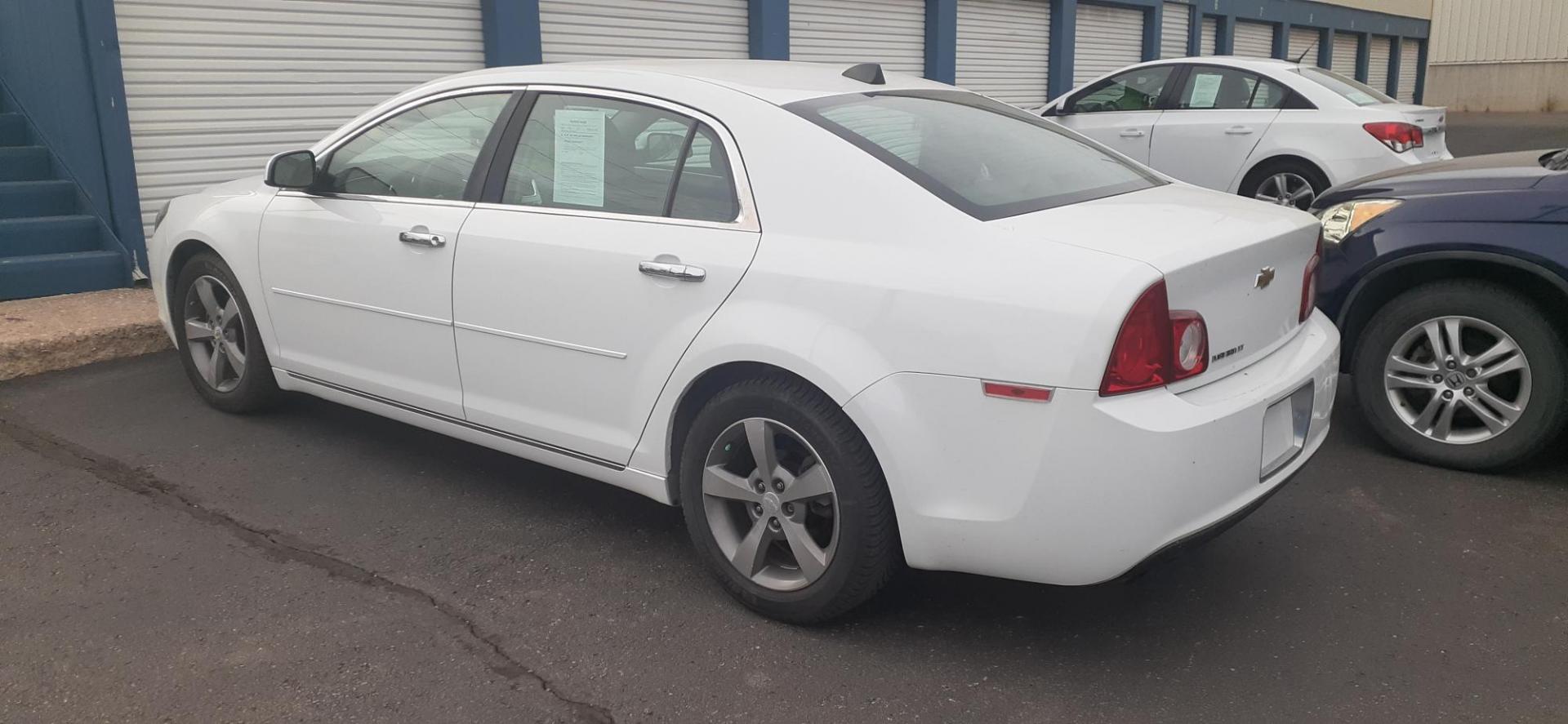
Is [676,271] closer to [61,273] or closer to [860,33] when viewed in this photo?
[61,273]

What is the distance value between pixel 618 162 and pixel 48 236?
4933 millimetres

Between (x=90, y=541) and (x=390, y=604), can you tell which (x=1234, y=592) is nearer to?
(x=390, y=604)

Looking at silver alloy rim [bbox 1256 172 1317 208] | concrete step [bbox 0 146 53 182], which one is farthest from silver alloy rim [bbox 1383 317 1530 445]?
concrete step [bbox 0 146 53 182]

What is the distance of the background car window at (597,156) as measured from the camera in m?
3.61

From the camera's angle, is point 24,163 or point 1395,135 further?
point 1395,135

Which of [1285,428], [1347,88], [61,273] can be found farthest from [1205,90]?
[61,273]

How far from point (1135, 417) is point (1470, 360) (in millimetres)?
2455

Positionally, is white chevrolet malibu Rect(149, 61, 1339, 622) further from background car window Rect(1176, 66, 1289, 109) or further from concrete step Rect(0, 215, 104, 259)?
background car window Rect(1176, 66, 1289, 109)

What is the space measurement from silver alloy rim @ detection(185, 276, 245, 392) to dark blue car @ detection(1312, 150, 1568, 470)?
4414mm

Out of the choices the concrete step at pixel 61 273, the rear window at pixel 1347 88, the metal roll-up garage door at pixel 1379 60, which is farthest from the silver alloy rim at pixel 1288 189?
the metal roll-up garage door at pixel 1379 60

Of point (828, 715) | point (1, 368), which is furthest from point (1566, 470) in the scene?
point (1, 368)

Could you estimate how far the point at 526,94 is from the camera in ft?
13.2

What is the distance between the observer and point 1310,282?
→ 143 inches

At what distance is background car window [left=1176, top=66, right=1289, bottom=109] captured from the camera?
954cm
